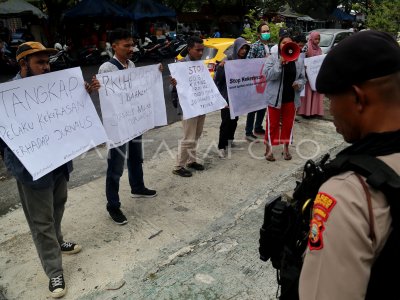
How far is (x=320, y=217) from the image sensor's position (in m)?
0.97

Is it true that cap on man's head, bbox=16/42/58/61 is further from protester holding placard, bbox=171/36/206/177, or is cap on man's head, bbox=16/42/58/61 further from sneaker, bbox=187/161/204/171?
sneaker, bbox=187/161/204/171

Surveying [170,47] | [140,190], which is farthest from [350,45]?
[170,47]

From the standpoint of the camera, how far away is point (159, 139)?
5996 millimetres

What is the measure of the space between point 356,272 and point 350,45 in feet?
1.99

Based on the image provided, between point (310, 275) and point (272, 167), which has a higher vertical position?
point (310, 275)

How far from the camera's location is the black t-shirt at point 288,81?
15.4 feet

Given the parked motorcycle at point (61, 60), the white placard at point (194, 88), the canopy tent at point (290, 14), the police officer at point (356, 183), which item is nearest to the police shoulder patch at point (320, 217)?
the police officer at point (356, 183)

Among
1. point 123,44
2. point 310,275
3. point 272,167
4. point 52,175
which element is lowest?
point 272,167

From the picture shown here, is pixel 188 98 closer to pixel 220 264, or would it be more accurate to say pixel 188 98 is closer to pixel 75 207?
pixel 75 207

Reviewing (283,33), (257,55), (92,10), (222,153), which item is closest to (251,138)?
(222,153)

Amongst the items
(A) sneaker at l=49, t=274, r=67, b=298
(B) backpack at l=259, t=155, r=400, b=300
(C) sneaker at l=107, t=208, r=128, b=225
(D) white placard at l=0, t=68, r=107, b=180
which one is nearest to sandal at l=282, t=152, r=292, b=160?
(C) sneaker at l=107, t=208, r=128, b=225

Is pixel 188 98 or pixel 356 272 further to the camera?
pixel 188 98

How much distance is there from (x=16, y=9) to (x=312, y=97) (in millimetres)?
13623

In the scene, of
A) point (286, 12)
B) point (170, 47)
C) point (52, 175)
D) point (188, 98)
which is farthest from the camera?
point (286, 12)
